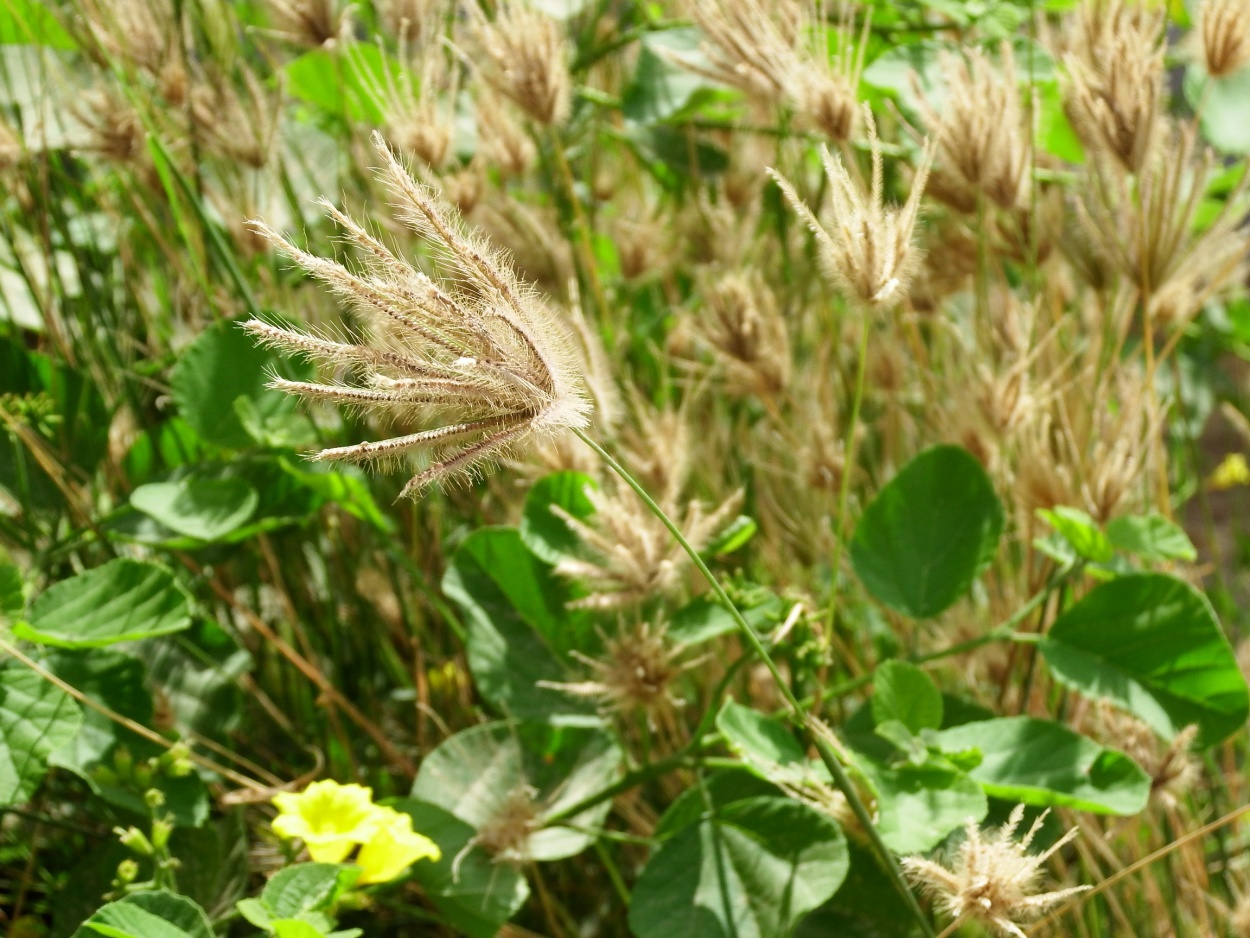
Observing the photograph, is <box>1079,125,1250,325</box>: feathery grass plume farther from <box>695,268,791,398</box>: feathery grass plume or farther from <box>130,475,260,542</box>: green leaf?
<box>130,475,260,542</box>: green leaf

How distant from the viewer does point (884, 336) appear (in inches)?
46.6

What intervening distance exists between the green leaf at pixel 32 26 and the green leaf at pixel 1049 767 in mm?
992

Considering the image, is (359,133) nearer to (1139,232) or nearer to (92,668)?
(92,668)

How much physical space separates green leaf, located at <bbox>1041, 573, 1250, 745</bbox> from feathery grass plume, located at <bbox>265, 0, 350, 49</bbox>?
75cm

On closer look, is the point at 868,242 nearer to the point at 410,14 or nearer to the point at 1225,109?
the point at 410,14

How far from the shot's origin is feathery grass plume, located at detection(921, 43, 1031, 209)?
0.85m

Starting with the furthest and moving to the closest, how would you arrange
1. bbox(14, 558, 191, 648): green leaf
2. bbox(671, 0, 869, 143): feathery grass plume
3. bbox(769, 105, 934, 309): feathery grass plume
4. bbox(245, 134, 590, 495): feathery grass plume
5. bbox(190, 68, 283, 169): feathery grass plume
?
bbox(190, 68, 283, 169): feathery grass plume, bbox(671, 0, 869, 143): feathery grass plume, bbox(14, 558, 191, 648): green leaf, bbox(769, 105, 934, 309): feathery grass plume, bbox(245, 134, 590, 495): feathery grass plume

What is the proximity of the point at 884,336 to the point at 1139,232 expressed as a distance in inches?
13.0

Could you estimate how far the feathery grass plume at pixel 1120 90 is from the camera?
0.84 meters

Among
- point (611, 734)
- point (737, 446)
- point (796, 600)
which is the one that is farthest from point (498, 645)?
point (737, 446)

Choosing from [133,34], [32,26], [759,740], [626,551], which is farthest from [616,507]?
[32,26]

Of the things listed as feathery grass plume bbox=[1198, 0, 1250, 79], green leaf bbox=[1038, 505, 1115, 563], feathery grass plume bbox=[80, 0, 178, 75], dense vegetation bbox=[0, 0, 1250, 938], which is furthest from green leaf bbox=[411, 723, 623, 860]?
feathery grass plume bbox=[1198, 0, 1250, 79]

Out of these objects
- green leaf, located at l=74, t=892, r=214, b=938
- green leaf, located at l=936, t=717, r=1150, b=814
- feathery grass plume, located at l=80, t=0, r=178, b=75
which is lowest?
green leaf, located at l=936, t=717, r=1150, b=814

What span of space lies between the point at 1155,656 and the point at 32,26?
3.72ft
